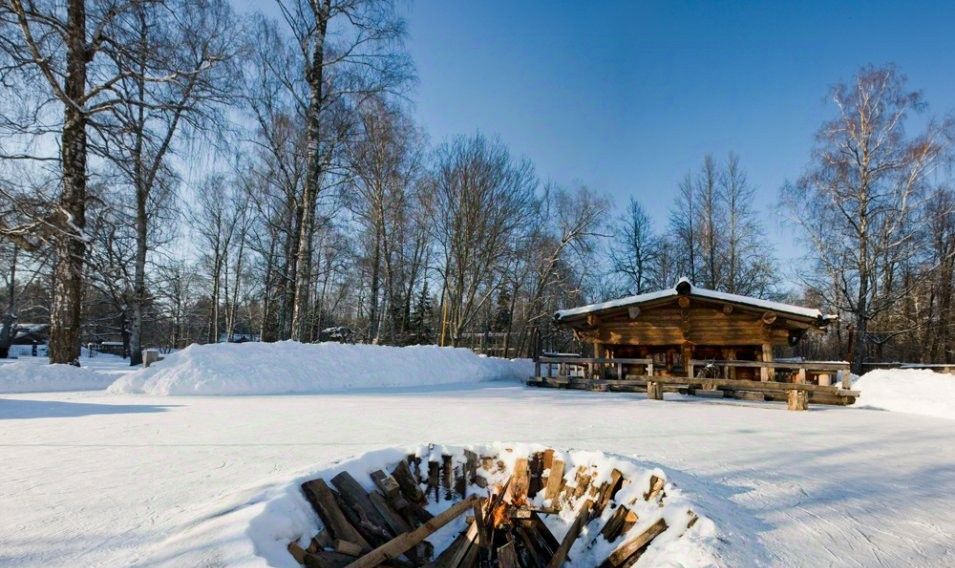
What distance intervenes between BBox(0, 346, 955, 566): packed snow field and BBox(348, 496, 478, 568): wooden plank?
732 mm

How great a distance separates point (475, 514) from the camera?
418 centimetres

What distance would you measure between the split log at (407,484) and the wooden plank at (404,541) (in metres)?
0.52

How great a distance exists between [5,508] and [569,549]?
393 cm

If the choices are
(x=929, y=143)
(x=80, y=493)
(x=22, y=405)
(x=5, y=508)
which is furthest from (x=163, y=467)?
(x=929, y=143)

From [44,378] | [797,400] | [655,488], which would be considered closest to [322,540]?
[655,488]

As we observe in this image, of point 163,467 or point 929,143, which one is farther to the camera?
point 929,143

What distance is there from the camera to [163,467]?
13.4 ft

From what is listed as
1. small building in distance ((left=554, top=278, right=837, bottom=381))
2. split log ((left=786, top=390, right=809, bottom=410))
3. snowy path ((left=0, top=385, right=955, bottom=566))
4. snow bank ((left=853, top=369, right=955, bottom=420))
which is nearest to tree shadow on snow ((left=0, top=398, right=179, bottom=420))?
snowy path ((left=0, top=385, right=955, bottom=566))

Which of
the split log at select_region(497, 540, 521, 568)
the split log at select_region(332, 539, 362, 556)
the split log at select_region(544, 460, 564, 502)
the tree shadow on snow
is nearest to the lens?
the split log at select_region(332, 539, 362, 556)

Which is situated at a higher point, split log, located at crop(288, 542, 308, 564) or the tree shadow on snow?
the tree shadow on snow

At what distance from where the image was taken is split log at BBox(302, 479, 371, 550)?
3508 mm

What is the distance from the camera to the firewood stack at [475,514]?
3.43 m

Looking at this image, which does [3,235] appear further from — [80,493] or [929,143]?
[929,143]

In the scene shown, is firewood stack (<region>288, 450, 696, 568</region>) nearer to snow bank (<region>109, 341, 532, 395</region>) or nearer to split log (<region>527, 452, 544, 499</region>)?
split log (<region>527, 452, 544, 499</region>)
